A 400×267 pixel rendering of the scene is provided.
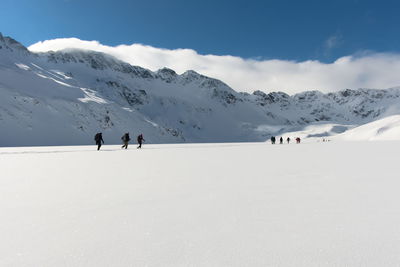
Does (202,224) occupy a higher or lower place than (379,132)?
lower

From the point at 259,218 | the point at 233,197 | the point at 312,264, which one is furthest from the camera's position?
the point at 233,197

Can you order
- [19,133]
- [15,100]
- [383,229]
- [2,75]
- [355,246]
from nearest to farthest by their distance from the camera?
[355,246] → [383,229] → [19,133] → [15,100] → [2,75]

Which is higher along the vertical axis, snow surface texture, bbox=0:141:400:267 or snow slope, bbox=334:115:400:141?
snow slope, bbox=334:115:400:141

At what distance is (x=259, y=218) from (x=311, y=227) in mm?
719

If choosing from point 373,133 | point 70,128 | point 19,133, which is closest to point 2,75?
point 70,128

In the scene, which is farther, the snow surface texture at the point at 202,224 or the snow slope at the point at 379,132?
the snow slope at the point at 379,132

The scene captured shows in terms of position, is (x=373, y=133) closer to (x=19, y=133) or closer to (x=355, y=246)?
(x=355, y=246)

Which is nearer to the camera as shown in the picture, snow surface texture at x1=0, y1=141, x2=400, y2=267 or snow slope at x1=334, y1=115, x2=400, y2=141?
snow surface texture at x1=0, y1=141, x2=400, y2=267

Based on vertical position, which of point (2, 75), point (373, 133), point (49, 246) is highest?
point (2, 75)

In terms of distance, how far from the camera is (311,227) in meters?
3.70

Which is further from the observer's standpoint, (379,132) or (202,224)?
(379,132)

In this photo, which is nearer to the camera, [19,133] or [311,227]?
[311,227]

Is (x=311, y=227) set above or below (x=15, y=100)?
below

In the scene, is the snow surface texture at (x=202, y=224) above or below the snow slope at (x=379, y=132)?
below
